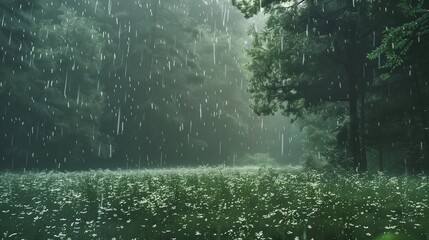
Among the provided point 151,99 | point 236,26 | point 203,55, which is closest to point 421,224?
point 151,99

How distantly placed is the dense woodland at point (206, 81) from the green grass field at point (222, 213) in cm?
336

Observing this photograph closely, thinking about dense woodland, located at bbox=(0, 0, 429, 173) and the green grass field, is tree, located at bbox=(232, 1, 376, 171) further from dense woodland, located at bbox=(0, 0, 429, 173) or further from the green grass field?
the green grass field

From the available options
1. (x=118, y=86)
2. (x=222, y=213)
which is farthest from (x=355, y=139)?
(x=118, y=86)

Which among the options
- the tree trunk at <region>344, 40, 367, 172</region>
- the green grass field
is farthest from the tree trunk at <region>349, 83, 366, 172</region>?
the green grass field

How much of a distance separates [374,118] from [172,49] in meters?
27.7

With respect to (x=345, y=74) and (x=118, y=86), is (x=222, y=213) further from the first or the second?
(x=118, y=86)

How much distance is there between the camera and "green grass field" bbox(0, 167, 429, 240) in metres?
6.77

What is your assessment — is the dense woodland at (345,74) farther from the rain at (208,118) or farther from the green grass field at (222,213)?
the green grass field at (222,213)

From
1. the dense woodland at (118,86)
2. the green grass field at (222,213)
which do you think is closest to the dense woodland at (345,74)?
the dense woodland at (118,86)

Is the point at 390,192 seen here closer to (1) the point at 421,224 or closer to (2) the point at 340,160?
(1) the point at 421,224

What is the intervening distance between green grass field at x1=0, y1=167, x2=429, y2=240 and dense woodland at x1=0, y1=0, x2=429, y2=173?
3.36 metres

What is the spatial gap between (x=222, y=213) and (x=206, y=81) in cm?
4726

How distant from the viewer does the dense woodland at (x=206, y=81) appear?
20.1 metres

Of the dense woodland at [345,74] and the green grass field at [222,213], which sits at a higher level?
the dense woodland at [345,74]
